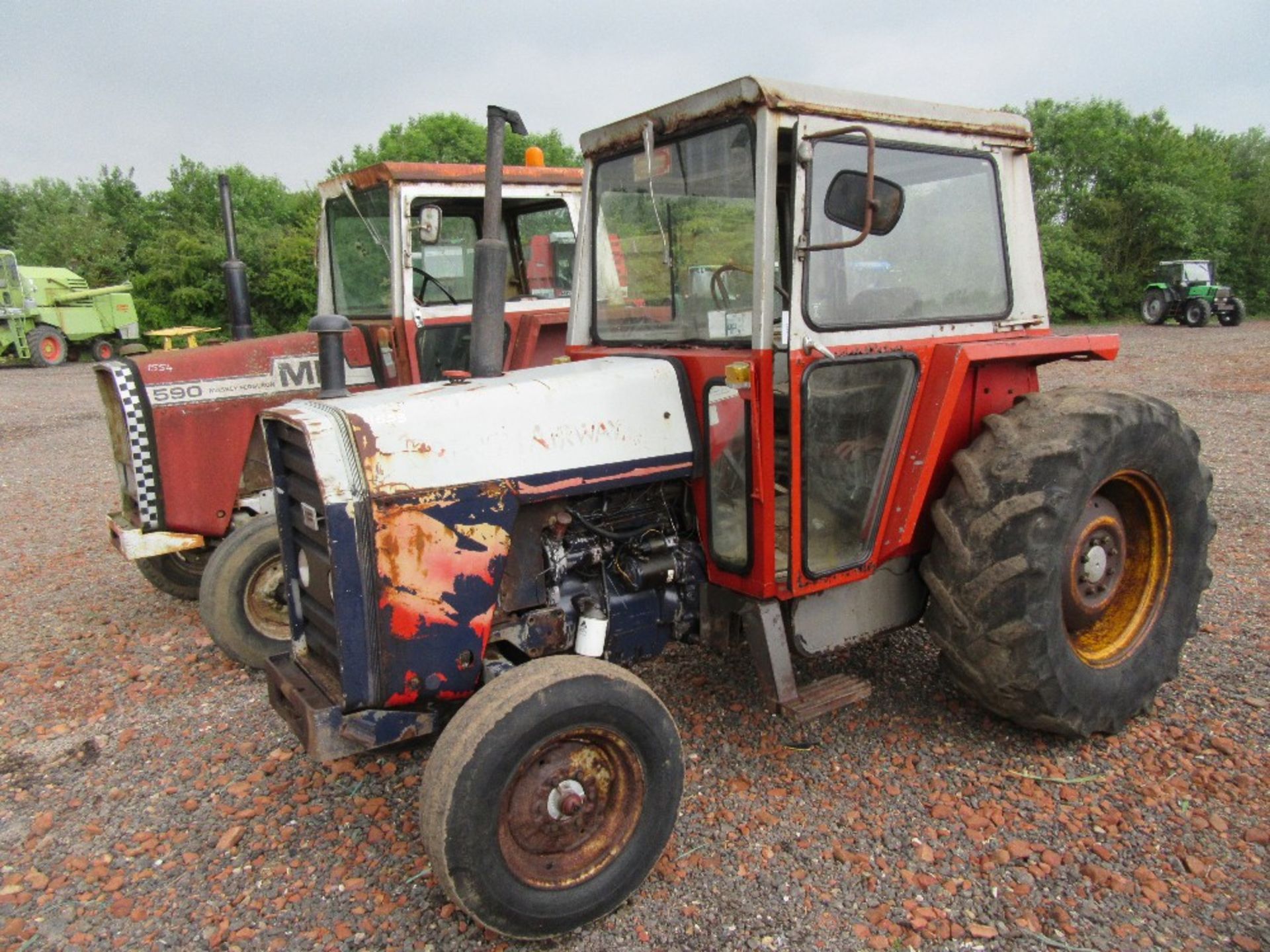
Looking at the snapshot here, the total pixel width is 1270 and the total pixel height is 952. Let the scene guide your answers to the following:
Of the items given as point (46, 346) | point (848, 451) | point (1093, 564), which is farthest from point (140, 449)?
point (46, 346)

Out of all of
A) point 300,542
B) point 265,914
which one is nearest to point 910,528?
point 300,542

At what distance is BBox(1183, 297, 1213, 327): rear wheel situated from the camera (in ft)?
73.6

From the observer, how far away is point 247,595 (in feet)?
14.1

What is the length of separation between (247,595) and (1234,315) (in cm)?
2517

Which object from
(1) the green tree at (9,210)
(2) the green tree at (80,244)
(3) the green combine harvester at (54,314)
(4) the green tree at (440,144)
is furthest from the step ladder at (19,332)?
(1) the green tree at (9,210)

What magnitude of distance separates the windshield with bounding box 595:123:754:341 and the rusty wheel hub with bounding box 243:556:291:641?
80.5 inches

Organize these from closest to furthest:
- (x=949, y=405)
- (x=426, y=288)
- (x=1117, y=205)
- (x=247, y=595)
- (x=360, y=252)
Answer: (x=949, y=405), (x=247, y=595), (x=426, y=288), (x=360, y=252), (x=1117, y=205)

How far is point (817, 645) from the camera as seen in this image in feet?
10.8

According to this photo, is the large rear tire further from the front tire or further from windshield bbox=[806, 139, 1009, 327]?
the front tire

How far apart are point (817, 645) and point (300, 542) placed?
1830 millimetres

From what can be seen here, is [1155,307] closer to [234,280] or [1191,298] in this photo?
[1191,298]

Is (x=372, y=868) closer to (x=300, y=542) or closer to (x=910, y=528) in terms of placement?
(x=300, y=542)

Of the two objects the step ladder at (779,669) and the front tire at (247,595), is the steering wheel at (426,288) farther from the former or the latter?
the step ladder at (779,669)

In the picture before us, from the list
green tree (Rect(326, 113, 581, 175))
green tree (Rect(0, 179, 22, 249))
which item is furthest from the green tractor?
green tree (Rect(0, 179, 22, 249))
